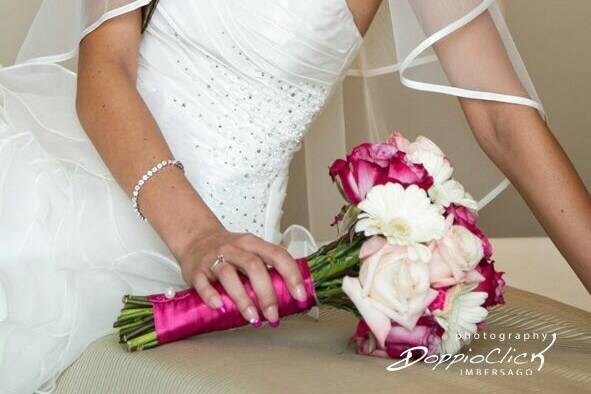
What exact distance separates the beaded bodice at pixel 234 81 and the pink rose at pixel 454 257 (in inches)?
24.6

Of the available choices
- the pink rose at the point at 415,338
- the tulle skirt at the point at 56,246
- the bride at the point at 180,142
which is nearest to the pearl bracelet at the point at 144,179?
the bride at the point at 180,142

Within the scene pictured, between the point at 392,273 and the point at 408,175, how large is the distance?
0.43ft

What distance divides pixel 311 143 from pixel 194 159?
1.57 feet

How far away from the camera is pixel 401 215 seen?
123 centimetres

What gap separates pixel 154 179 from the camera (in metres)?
1.50

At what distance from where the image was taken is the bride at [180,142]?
1.41 m

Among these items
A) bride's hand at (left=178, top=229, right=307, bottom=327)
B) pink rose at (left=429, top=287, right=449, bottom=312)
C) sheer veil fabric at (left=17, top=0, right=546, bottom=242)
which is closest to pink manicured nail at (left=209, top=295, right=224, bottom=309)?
bride's hand at (left=178, top=229, right=307, bottom=327)

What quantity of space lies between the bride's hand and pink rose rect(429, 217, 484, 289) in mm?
165

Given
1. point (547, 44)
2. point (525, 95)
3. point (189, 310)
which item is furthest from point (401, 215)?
point (547, 44)

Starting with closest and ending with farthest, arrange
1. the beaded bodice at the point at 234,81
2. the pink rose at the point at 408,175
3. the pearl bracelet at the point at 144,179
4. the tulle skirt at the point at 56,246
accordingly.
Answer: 1. the pink rose at the point at 408,175
2. the tulle skirt at the point at 56,246
3. the pearl bracelet at the point at 144,179
4. the beaded bodice at the point at 234,81

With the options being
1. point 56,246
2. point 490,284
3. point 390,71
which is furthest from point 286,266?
point 390,71

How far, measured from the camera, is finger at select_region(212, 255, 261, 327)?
1.25m

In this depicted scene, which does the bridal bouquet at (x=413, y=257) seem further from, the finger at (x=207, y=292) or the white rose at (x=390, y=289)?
the finger at (x=207, y=292)

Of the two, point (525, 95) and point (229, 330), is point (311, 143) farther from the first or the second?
point (229, 330)
